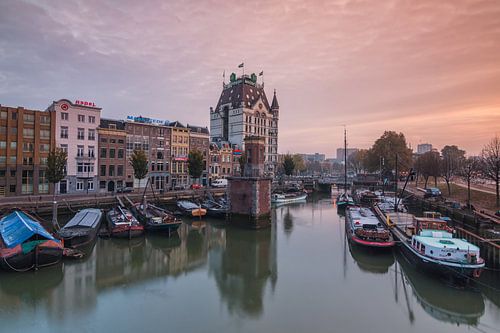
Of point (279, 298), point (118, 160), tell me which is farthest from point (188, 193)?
point (279, 298)

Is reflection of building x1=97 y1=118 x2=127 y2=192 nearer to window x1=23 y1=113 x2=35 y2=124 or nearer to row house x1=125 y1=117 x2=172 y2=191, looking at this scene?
row house x1=125 y1=117 x2=172 y2=191

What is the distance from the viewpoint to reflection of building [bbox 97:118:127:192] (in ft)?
179

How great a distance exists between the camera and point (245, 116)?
283ft

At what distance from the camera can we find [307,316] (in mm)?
16297

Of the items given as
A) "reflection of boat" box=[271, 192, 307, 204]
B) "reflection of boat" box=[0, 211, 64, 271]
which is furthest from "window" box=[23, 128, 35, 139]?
"reflection of boat" box=[271, 192, 307, 204]

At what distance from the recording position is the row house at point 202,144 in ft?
224

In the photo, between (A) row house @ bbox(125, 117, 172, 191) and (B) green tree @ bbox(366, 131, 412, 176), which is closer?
A: (A) row house @ bbox(125, 117, 172, 191)

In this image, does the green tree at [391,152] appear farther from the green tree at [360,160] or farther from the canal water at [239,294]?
the canal water at [239,294]

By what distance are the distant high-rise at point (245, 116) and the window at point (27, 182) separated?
1888 inches

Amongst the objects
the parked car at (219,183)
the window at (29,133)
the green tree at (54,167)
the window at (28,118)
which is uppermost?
the window at (28,118)

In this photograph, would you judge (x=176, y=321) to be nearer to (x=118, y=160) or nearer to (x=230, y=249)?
(x=230, y=249)

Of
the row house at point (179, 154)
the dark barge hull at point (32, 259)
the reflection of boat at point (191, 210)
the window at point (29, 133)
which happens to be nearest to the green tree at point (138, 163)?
the reflection of boat at point (191, 210)

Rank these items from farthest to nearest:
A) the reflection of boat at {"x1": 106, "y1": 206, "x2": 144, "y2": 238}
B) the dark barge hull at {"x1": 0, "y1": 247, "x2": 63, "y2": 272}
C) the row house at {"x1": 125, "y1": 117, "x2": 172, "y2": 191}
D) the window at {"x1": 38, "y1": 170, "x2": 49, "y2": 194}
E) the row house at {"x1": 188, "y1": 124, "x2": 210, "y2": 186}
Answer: the row house at {"x1": 188, "y1": 124, "x2": 210, "y2": 186}, the row house at {"x1": 125, "y1": 117, "x2": 172, "y2": 191}, the window at {"x1": 38, "y1": 170, "x2": 49, "y2": 194}, the reflection of boat at {"x1": 106, "y1": 206, "x2": 144, "y2": 238}, the dark barge hull at {"x1": 0, "y1": 247, "x2": 63, "y2": 272}

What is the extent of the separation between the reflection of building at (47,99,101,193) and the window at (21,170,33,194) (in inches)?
158
